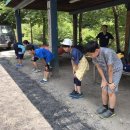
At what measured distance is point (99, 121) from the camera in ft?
15.3

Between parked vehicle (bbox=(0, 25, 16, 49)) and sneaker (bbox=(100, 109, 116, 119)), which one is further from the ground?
parked vehicle (bbox=(0, 25, 16, 49))

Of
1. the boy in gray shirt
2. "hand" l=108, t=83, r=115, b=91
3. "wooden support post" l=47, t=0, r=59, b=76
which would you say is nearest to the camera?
the boy in gray shirt

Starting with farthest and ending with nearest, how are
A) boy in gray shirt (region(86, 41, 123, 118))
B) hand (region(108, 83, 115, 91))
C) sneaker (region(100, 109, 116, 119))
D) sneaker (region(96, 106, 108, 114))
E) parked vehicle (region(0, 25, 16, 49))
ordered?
1. parked vehicle (region(0, 25, 16, 49))
2. sneaker (region(96, 106, 108, 114))
3. sneaker (region(100, 109, 116, 119))
4. hand (region(108, 83, 115, 91))
5. boy in gray shirt (region(86, 41, 123, 118))

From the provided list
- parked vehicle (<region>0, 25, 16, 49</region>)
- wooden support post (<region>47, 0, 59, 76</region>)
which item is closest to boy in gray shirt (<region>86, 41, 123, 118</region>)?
wooden support post (<region>47, 0, 59, 76</region>)

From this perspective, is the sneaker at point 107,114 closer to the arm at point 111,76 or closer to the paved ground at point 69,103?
the paved ground at point 69,103

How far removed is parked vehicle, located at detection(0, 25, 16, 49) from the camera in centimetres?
1755

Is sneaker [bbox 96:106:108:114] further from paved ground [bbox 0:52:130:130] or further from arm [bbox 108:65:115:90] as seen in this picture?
arm [bbox 108:65:115:90]

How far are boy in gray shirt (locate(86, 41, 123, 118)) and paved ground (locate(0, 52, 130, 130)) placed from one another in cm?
31

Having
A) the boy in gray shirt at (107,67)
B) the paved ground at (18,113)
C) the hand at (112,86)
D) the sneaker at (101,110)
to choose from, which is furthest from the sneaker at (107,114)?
the paved ground at (18,113)

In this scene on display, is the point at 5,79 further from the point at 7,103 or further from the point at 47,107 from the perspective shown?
the point at 47,107

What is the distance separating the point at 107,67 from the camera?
177 inches

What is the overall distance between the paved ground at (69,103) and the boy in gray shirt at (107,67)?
31cm

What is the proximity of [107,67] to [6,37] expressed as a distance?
558 inches

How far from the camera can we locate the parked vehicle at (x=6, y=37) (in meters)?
17.5
